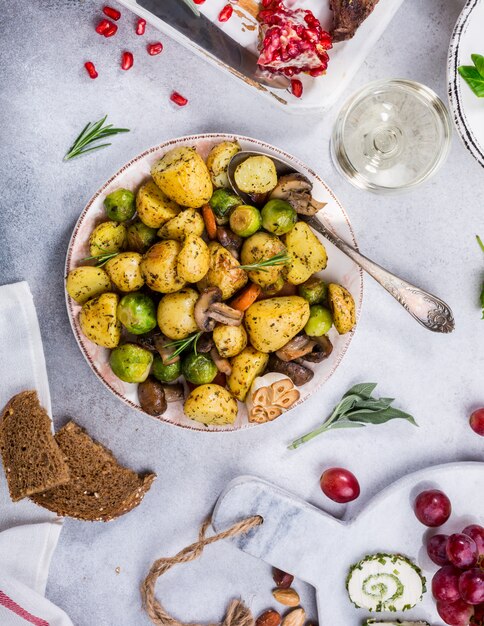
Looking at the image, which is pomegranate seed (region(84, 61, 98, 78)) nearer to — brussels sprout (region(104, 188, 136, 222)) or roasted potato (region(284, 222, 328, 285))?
brussels sprout (region(104, 188, 136, 222))

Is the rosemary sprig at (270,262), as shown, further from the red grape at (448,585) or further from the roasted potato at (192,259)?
the red grape at (448,585)

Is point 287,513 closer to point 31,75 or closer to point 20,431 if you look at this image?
point 20,431

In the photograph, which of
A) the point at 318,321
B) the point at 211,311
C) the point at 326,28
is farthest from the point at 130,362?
the point at 326,28

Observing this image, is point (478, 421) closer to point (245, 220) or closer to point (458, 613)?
point (458, 613)

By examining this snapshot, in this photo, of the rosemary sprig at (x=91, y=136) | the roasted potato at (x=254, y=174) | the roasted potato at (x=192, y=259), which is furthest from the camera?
the rosemary sprig at (x=91, y=136)

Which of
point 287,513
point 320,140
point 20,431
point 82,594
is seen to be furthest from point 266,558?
point 320,140

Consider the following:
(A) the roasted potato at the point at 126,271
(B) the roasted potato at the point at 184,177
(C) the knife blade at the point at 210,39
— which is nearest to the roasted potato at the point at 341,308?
(B) the roasted potato at the point at 184,177
